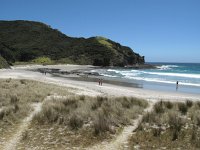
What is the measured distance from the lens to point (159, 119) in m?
11.2

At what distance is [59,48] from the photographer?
14012 centimetres

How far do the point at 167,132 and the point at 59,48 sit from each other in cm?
13256

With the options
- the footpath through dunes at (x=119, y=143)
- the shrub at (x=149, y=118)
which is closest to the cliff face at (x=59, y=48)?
the shrub at (x=149, y=118)

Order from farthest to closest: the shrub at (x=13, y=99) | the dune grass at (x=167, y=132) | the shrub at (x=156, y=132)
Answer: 1. the shrub at (x=13, y=99)
2. the shrub at (x=156, y=132)
3. the dune grass at (x=167, y=132)

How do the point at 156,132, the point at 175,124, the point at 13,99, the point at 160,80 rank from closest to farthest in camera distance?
the point at 156,132, the point at 175,124, the point at 13,99, the point at 160,80

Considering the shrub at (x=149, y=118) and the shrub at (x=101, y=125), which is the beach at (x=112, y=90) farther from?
the shrub at (x=101, y=125)

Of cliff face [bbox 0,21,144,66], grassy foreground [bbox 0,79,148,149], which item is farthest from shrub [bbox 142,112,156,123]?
cliff face [bbox 0,21,144,66]

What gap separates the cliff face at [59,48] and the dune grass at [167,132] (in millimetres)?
87239

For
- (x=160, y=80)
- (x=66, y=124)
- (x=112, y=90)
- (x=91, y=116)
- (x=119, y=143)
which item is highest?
(x=91, y=116)

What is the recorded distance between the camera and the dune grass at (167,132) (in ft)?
29.6

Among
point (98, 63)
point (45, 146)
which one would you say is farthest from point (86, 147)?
point (98, 63)

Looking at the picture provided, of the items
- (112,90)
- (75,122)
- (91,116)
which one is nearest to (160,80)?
(112,90)

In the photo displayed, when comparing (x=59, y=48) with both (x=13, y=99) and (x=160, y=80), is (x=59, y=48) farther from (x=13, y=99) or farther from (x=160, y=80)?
(x=13, y=99)

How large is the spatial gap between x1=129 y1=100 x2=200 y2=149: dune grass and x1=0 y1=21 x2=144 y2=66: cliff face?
87.2 metres
